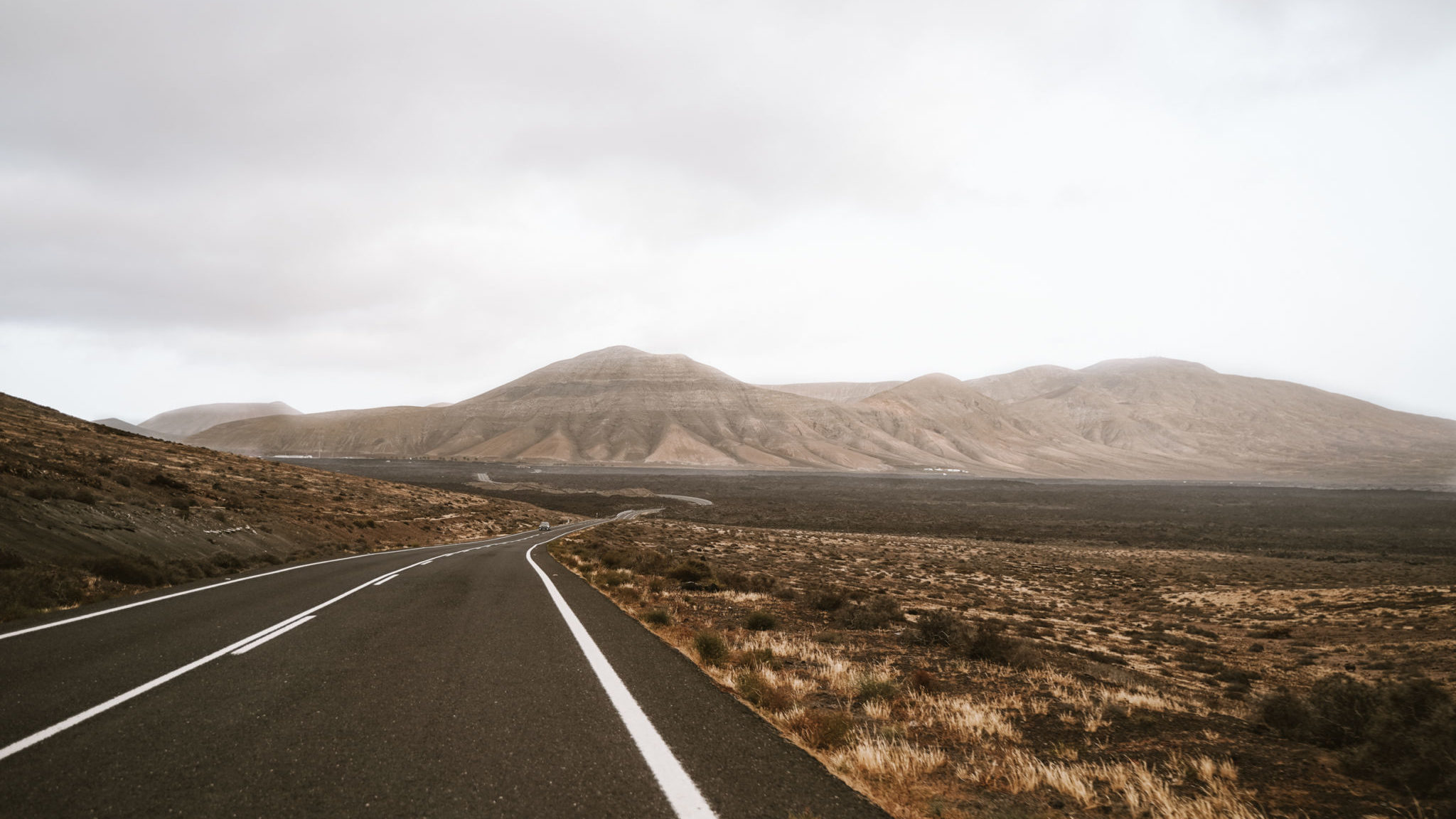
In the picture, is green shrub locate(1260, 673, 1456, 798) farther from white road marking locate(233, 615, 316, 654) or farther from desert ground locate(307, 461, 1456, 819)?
white road marking locate(233, 615, 316, 654)

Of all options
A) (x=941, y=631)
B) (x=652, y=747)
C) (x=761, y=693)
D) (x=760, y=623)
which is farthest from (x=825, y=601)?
(x=652, y=747)

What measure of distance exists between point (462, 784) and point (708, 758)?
171 centimetres

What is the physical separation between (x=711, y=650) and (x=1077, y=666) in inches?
279

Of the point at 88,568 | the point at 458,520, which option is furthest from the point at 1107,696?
the point at 458,520

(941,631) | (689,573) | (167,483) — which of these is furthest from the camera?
(167,483)

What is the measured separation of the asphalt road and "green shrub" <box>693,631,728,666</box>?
0.67 m

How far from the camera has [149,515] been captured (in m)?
19.1

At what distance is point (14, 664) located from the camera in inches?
251

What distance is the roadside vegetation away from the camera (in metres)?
4.74

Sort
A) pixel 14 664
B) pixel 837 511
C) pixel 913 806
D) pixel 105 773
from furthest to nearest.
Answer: pixel 837 511 < pixel 14 664 < pixel 913 806 < pixel 105 773

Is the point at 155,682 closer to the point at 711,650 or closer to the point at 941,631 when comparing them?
the point at 711,650

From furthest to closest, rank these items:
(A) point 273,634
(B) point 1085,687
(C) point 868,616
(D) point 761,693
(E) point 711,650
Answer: (C) point 868,616
(B) point 1085,687
(E) point 711,650
(A) point 273,634
(D) point 761,693

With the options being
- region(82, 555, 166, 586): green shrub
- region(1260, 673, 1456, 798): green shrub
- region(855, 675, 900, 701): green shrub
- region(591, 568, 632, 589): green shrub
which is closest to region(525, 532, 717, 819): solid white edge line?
region(855, 675, 900, 701): green shrub

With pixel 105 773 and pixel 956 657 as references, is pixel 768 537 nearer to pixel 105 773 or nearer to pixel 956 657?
pixel 956 657
